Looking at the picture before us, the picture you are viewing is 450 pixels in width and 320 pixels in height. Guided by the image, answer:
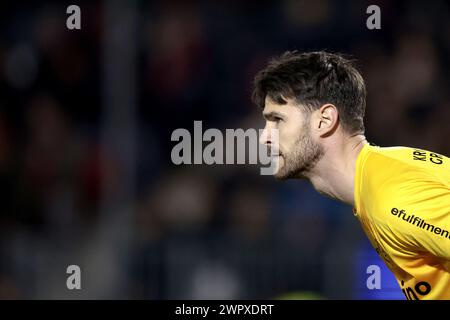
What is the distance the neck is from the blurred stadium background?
257cm

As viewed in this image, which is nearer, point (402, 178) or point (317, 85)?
point (402, 178)

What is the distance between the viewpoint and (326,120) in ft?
14.5

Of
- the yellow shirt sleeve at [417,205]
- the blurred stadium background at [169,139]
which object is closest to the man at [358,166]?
the yellow shirt sleeve at [417,205]

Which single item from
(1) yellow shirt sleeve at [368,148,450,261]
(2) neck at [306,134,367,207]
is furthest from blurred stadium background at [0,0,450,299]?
(1) yellow shirt sleeve at [368,148,450,261]

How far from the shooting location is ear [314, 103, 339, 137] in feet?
14.4

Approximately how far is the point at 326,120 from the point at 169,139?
368 centimetres

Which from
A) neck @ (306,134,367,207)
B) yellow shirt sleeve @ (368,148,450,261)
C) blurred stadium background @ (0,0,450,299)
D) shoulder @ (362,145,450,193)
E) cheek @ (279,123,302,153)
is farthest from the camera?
A: blurred stadium background @ (0,0,450,299)

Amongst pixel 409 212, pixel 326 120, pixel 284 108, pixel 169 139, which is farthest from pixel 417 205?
pixel 169 139

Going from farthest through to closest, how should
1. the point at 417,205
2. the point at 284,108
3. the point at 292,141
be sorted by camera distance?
the point at 284,108 < the point at 292,141 < the point at 417,205

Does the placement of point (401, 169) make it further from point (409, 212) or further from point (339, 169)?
point (339, 169)

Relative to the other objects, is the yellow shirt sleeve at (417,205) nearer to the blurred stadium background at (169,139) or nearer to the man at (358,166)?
the man at (358,166)

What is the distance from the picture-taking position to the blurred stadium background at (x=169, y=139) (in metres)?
7.25

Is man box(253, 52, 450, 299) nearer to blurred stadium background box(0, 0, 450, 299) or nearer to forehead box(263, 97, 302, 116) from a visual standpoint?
forehead box(263, 97, 302, 116)

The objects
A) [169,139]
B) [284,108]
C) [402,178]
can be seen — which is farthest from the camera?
[169,139]
